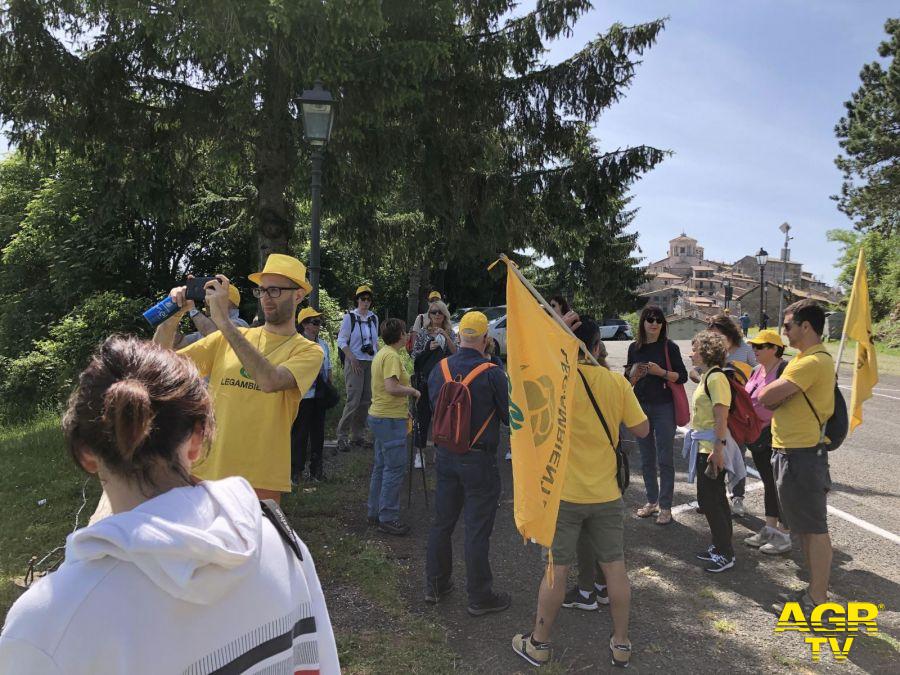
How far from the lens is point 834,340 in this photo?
33938 mm

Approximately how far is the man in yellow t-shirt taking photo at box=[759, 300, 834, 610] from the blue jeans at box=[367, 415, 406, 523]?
2.92 m

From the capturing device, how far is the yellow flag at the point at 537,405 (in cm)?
318

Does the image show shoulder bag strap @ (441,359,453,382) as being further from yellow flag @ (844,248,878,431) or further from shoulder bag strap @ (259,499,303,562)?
yellow flag @ (844,248,878,431)

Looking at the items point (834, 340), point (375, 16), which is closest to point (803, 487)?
point (375, 16)

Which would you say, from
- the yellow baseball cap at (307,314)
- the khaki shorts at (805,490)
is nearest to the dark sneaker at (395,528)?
the yellow baseball cap at (307,314)

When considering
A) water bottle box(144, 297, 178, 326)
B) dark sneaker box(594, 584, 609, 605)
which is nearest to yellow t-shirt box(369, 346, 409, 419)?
dark sneaker box(594, 584, 609, 605)

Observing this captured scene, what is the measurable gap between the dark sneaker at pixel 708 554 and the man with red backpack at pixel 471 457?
1.63 m

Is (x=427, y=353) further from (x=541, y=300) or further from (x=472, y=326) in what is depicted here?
(x=541, y=300)

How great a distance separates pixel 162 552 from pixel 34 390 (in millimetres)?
17714

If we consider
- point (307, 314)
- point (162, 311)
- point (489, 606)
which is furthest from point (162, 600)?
point (307, 314)

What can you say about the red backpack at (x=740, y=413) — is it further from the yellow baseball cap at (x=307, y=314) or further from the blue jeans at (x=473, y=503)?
the yellow baseball cap at (x=307, y=314)

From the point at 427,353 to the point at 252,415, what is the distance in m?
3.70

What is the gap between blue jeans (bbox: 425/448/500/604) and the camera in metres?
3.99

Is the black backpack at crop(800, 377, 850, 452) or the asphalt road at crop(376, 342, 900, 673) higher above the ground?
the black backpack at crop(800, 377, 850, 452)
